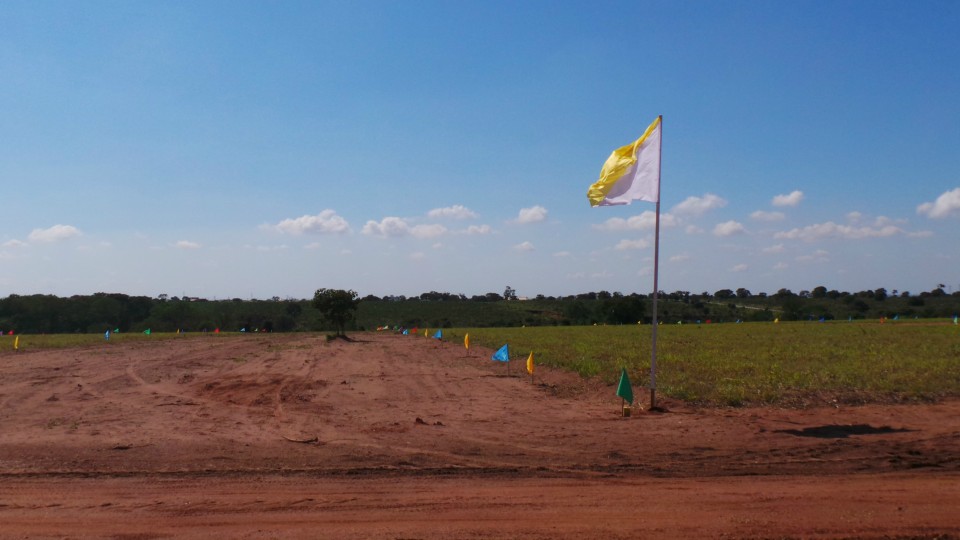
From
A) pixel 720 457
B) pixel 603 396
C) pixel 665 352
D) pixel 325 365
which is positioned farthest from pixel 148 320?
pixel 720 457

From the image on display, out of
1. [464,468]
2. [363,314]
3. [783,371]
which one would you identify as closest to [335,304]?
[783,371]

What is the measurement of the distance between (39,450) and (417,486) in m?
5.78

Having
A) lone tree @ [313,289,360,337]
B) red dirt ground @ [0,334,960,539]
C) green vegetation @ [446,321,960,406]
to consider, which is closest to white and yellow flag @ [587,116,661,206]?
red dirt ground @ [0,334,960,539]

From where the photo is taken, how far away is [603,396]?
49.6ft

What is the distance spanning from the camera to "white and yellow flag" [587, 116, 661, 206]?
12.6 meters

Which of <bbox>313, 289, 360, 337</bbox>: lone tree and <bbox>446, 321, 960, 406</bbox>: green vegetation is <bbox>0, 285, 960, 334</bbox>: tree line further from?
<bbox>446, 321, 960, 406</bbox>: green vegetation

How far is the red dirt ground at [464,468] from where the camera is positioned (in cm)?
635

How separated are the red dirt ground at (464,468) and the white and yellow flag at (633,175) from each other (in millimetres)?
4063

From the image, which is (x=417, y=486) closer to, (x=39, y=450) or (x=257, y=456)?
(x=257, y=456)

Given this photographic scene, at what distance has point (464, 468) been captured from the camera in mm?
8438

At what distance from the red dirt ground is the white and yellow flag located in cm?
406

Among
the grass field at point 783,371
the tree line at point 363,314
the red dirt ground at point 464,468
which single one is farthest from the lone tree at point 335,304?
the red dirt ground at point 464,468

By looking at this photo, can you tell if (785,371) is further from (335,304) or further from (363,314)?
(363,314)

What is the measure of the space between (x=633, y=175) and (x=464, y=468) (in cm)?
686
